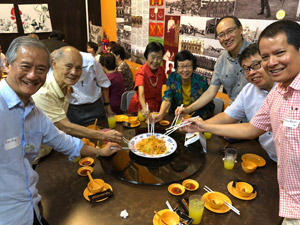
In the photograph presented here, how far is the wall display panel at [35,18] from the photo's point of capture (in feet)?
18.5

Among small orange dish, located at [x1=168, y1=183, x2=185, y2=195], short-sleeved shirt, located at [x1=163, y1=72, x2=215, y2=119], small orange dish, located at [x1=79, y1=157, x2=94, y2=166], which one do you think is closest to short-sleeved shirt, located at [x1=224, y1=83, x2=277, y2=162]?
short-sleeved shirt, located at [x1=163, y1=72, x2=215, y2=119]

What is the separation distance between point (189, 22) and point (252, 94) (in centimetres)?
219

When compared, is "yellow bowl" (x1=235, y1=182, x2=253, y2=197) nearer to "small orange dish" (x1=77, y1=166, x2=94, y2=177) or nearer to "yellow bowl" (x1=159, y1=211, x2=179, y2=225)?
"yellow bowl" (x1=159, y1=211, x2=179, y2=225)

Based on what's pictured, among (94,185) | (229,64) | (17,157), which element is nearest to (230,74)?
(229,64)

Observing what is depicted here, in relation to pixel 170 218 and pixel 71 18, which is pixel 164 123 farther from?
pixel 71 18

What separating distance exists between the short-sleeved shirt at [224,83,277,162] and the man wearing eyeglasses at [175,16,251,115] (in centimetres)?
49

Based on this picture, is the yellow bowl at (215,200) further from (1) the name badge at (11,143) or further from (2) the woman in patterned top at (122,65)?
(2) the woman in patterned top at (122,65)

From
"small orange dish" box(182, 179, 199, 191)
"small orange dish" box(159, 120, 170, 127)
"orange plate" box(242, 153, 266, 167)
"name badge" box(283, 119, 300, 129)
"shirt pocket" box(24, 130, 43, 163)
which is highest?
"name badge" box(283, 119, 300, 129)

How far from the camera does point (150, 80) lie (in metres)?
3.25

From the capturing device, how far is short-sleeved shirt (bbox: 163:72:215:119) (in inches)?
115

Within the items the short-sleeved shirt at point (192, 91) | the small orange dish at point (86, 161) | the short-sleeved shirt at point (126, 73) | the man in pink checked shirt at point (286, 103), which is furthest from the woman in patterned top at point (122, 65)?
the man in pink checked shirt at point (286, 103)

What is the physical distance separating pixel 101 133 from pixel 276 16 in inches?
97.2

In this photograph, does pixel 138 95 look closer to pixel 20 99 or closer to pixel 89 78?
pixel 89 78

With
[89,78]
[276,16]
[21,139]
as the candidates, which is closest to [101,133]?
[21,139]
